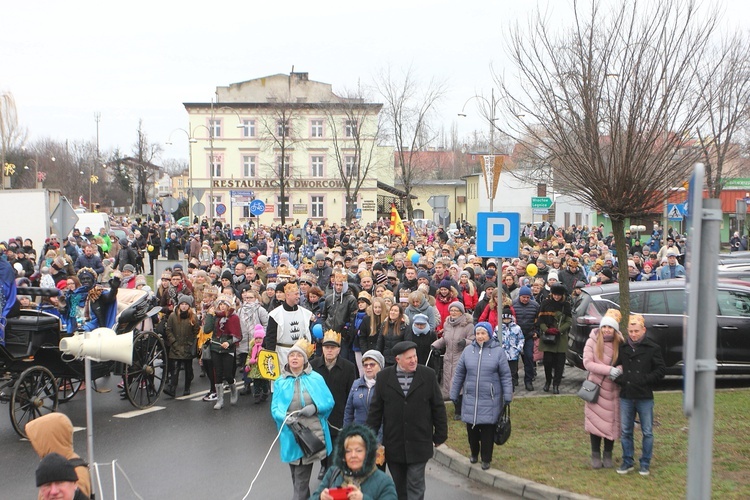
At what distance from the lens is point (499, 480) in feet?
29.0

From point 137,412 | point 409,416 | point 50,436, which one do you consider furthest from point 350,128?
point 50,436

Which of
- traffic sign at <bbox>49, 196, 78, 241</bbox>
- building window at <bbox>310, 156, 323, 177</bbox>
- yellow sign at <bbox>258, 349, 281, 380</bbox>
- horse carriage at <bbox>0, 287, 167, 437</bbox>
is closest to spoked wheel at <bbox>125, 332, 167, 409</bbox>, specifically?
horse carriage at <bbox>0, 287, 167, 437</bbox>

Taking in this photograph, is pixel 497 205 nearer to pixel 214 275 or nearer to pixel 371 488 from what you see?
pixel 214 275

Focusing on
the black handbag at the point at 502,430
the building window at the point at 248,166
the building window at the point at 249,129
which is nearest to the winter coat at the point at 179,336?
the black handbag at the point at 502,430

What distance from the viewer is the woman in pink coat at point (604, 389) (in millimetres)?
8820

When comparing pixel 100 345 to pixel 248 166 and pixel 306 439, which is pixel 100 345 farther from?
pixel 248 166

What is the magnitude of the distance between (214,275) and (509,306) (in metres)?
9.18

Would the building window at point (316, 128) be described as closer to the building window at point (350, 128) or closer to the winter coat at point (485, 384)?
the building window at point (350, 128)

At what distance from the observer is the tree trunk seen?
1163cm

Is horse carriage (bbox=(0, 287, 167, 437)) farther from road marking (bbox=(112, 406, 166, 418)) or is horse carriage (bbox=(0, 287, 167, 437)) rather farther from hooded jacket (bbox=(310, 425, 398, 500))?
hooded jacket (bbox=(310, 425, 398, 500))

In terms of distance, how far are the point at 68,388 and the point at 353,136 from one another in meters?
57.1

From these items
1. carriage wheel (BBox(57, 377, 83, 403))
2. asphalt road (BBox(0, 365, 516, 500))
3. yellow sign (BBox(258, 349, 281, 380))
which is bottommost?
asphalt road (BBox(0, 365, 516, 500))

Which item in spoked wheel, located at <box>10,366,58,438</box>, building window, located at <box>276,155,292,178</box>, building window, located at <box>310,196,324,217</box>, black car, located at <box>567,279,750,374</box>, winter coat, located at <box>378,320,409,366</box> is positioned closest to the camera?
spoked wheel, located at <box>10,366,58,438</box>

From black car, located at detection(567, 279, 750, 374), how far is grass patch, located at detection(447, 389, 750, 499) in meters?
0.74
